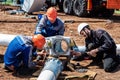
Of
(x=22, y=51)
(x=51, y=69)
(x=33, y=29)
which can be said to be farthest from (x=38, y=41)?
(x=33, y=29)

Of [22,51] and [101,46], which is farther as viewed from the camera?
[101,46]

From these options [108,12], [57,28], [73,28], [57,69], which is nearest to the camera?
[57,69]

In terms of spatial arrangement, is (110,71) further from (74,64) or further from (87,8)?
(87,8)

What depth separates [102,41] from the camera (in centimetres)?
925

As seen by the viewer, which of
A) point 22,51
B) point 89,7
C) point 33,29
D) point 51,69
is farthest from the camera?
point 89,7

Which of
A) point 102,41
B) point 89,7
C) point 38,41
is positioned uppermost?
point 38,41

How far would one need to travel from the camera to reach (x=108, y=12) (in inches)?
856

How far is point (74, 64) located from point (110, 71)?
0.95m

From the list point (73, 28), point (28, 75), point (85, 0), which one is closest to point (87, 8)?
point (85, 0)

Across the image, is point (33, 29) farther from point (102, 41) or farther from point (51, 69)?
point (51, 69)

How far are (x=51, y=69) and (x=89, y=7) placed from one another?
1220cm

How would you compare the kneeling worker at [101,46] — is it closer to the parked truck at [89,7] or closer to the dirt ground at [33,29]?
the dirt ground at [33,29]

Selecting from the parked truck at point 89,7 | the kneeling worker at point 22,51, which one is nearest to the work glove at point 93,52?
the kneeling worker at point 22,51

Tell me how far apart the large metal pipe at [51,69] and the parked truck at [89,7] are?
36.2 feet
